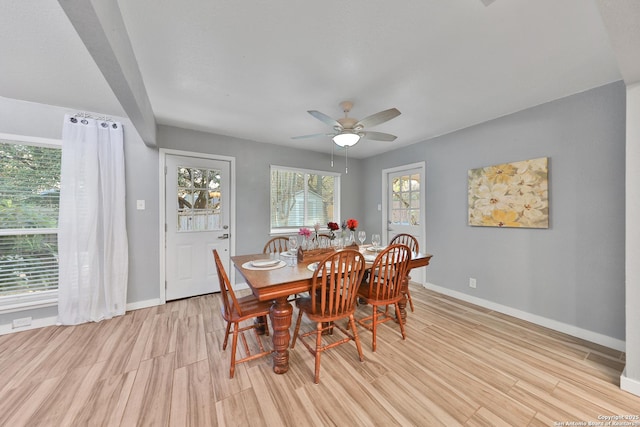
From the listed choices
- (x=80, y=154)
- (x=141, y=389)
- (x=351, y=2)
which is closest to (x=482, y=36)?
(x=351, y=2)

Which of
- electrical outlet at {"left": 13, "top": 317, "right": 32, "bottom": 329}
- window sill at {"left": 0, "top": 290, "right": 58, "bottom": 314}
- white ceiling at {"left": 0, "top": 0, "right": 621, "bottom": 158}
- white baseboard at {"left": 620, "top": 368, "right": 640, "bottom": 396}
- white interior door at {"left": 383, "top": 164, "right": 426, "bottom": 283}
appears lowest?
white baseboard at {"left": 620, "top": 368, "right": 640, "bottom": 396}

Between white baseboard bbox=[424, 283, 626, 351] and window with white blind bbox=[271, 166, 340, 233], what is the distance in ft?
8.03

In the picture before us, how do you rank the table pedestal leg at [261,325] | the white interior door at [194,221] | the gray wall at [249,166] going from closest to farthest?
the table pedestal leg at [261,325]
the white interior door at [194,221]
the gray wall at [249,166]

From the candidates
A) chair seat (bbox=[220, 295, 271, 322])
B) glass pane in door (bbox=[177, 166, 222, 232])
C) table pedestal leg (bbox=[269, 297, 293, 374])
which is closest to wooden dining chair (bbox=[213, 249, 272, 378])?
chair seat (bbox=[220, 295, 271, 322])

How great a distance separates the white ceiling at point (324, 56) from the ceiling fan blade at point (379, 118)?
1.03 ft

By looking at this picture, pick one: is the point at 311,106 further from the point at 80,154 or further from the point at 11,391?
the point at 11,391

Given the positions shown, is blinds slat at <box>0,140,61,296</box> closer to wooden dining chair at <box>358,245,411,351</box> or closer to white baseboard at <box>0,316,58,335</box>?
white baseboard at <box>0,316,58,335</box>

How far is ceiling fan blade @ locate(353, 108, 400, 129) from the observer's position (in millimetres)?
1897

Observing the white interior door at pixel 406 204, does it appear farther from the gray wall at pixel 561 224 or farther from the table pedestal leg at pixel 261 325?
the table pedestal leg at pixel 261 325

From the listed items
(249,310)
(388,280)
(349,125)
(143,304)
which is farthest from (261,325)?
(349,125)

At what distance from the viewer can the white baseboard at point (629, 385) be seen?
1.52 metres

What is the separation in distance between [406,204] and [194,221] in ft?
10.9

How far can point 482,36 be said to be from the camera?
59.1 inches

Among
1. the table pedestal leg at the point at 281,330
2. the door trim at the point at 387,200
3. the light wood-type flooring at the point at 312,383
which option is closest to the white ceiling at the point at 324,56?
the door trim at the point at 387,200
